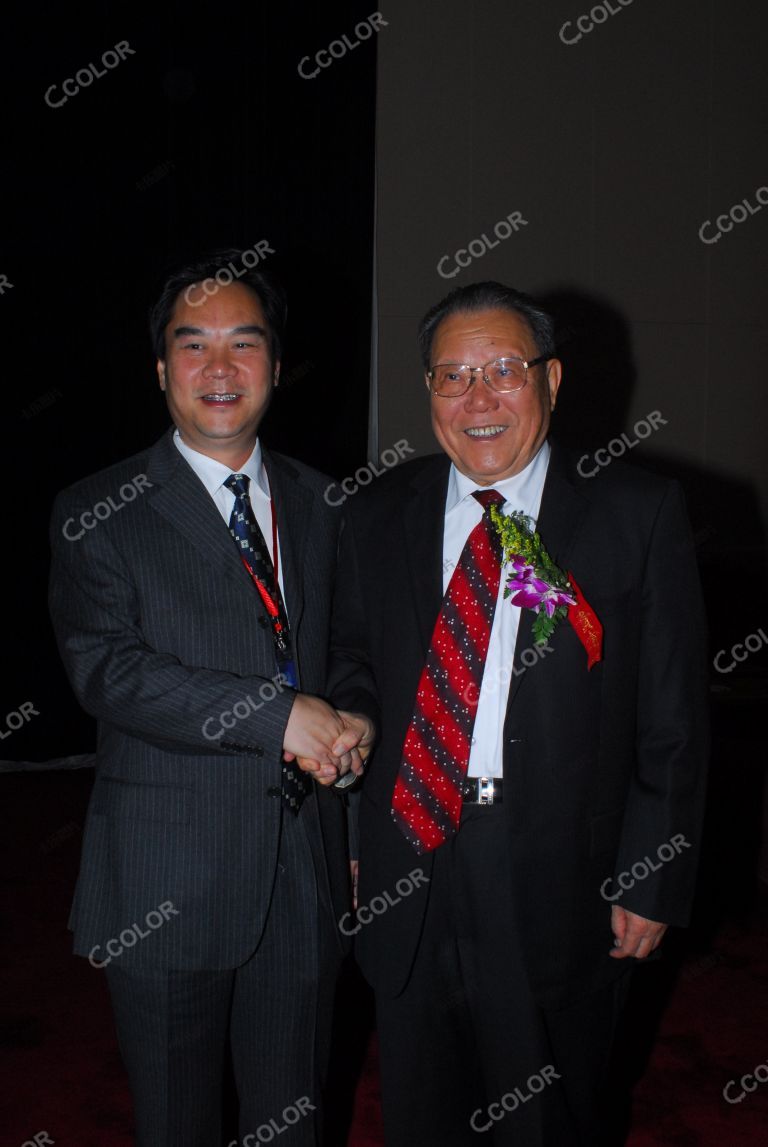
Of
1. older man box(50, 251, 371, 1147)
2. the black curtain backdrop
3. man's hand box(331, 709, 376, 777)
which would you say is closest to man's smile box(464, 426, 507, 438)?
older man box(50, 251, 371, 1147)

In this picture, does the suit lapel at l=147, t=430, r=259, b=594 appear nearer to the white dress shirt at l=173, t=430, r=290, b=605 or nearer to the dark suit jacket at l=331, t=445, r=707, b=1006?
the white dress shirt at l=173, t=430, r=290, b=605

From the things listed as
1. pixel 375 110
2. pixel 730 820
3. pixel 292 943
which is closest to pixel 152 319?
pixel 292 943

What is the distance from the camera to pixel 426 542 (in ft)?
6.33

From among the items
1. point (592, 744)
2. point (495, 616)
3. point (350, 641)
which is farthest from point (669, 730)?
point (350, 641)

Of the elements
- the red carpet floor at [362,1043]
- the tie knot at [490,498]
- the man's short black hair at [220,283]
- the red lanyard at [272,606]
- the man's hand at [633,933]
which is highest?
the man's short black hair at [220,283]

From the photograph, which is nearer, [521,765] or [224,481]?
[521,765]

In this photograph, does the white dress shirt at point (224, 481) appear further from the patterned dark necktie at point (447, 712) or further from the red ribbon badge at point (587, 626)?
the red ribbon badge at point (587, 626)

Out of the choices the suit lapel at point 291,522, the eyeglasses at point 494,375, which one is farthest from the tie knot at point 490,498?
the suit lapel at point 291,522

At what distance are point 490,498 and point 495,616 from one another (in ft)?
0.69

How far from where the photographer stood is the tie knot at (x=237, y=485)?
1905mm

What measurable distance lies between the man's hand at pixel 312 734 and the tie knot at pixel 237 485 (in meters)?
0.39

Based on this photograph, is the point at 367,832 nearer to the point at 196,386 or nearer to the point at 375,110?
the point at 196,386

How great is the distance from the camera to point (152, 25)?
5305 millimetres

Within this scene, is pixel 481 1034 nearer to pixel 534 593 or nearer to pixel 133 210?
pixel 534 593
